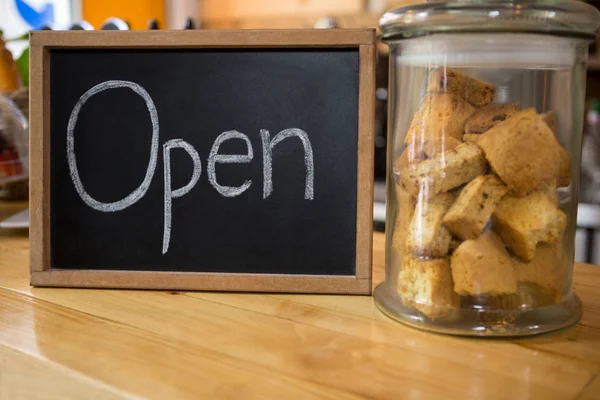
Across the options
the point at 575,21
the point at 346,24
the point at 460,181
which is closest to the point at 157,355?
the point at 460,181

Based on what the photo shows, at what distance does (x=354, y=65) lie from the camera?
697 millimetres

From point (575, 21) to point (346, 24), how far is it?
2542mm

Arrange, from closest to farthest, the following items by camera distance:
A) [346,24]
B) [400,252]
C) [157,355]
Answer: [157,355], [400,252], [346,24]

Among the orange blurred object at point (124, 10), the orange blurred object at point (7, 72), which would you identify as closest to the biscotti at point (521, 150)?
the orange blurred object at point (7, 72)

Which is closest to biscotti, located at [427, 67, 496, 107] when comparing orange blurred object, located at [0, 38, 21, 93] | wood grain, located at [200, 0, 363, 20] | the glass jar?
the glass jar

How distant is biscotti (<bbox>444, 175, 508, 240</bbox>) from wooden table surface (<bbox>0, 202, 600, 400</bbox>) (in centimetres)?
10

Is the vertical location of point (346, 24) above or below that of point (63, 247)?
above

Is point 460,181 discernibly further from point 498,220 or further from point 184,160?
point 184,160

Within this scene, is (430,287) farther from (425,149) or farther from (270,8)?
(270,8)

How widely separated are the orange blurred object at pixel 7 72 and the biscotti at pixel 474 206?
96 cm

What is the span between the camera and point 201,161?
2.35ft

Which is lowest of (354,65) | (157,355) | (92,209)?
(157,355)

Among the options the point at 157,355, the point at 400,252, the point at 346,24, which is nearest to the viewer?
the point at 157,355

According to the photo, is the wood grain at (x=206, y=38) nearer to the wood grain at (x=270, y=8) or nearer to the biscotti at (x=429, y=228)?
the biscotti at (x=429, y=228)
